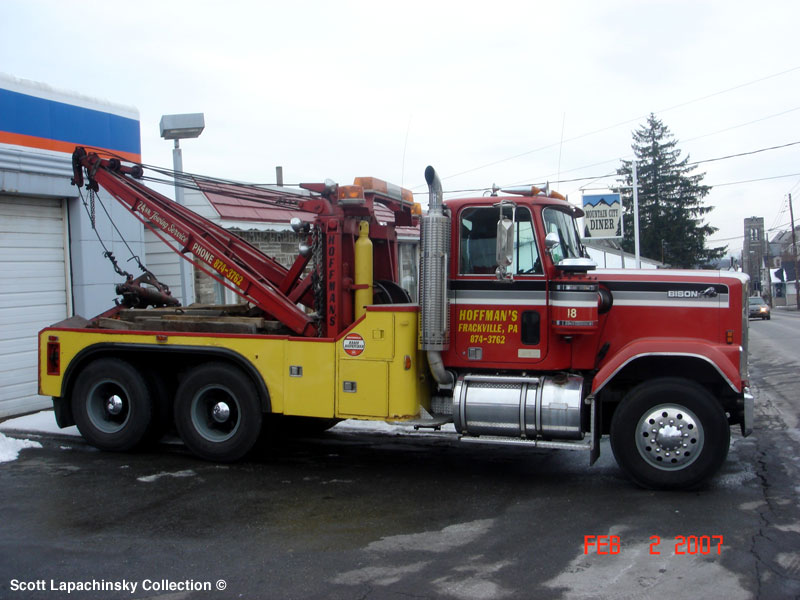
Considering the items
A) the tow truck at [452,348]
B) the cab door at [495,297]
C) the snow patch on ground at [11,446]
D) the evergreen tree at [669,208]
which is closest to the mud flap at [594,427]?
the tow truck at [452,348]

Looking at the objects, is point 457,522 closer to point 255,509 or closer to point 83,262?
point 255,509

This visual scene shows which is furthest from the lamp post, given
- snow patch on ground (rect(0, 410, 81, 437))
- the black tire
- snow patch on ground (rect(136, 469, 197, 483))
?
snow patch on ground (rect(136, 469, 197, 483))

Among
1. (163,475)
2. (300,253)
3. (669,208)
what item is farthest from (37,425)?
(669,208)

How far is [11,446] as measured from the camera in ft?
29.7

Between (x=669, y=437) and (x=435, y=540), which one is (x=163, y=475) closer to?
(x=435, y=540)

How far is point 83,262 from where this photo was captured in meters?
12.2

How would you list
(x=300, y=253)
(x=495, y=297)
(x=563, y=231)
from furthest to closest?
(x=300, y=253), (x=563, y=231), (x=495, y=297)

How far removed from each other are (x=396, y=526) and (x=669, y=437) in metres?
2.58

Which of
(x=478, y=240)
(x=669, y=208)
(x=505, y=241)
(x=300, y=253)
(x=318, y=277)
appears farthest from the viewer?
(x=669, y=208)

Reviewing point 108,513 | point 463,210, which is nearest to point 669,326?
point 463,210

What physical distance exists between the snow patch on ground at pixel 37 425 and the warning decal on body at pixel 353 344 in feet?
14.4

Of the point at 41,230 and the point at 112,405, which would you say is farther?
the point at 41,230

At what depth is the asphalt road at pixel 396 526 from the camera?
16.0 ft

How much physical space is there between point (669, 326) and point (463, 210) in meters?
2.27
